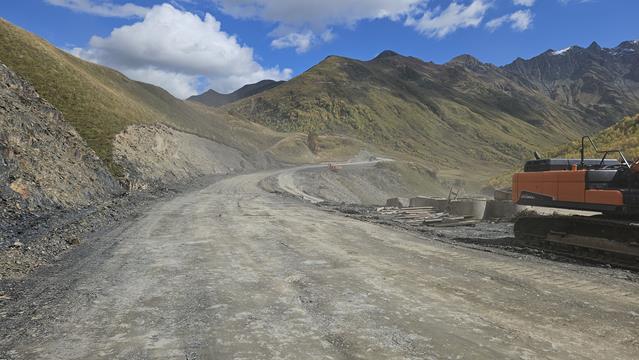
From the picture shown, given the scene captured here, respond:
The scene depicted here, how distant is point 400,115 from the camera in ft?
444

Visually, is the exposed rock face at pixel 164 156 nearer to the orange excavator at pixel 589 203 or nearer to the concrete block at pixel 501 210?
the concrete block at pixel 501 210

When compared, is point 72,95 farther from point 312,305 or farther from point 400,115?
point 400,115

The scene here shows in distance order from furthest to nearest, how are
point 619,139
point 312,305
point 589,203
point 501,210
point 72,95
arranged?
point 72,95 < point 619,139 < point 501,210 < point 589,203 < point 312,305

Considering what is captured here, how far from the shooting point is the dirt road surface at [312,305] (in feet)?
16.9

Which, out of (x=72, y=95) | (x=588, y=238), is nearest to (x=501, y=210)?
(x=588, y=238)

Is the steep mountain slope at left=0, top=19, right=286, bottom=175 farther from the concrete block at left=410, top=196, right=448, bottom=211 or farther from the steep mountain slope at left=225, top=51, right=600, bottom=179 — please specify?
the steep mountain slope at left=225, top=51, right=600, bottom=179

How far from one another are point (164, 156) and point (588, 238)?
96.2 feet

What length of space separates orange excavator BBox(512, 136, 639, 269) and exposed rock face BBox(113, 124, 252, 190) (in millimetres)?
19880

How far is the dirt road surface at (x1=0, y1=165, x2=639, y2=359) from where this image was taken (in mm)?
5148

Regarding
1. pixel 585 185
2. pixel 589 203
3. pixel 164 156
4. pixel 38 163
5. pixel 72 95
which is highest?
pixel 72 95

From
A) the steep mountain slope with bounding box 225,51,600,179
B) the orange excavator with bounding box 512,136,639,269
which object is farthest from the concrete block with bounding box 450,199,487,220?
the steep mountain slope with bounding box 225,51,600,179

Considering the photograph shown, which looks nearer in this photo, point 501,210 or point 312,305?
point 312,305

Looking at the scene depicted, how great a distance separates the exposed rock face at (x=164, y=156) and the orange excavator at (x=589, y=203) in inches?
783

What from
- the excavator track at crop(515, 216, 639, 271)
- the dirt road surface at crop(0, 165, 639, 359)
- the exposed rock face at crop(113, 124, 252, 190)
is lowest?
the dirt road surface at crop(0, 165, 639, 359)
